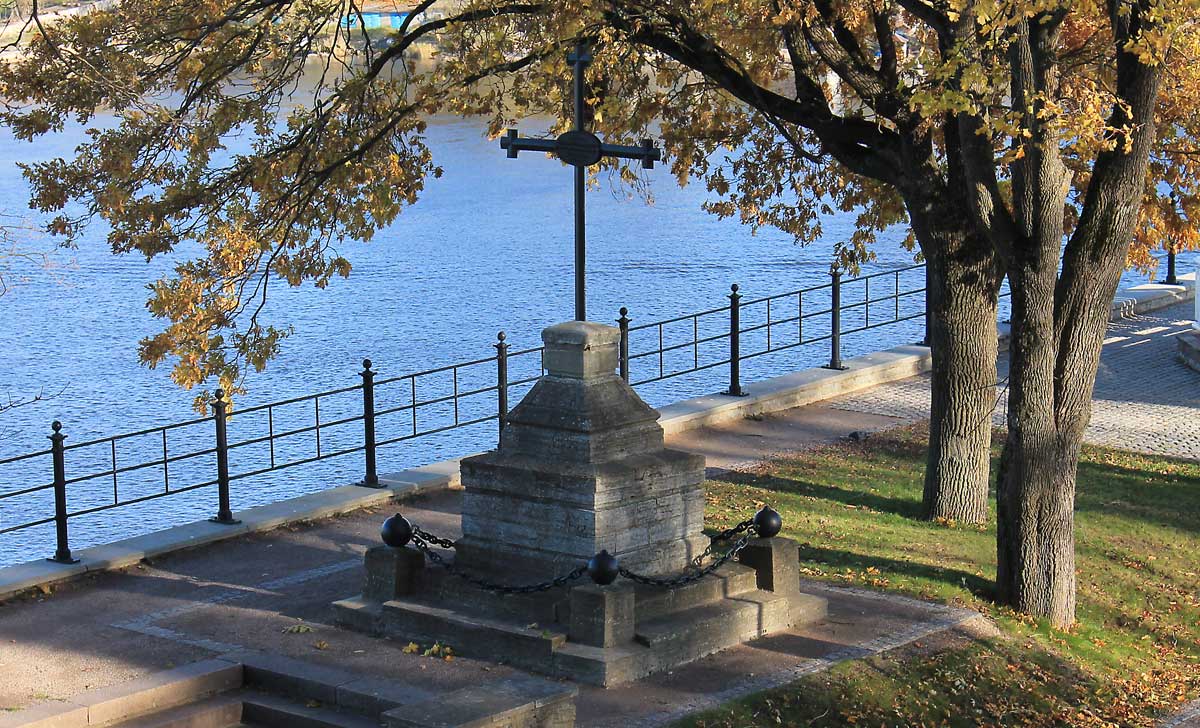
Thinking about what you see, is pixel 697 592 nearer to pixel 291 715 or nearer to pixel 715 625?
pixel 715 625

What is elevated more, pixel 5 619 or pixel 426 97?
pixel 426 97

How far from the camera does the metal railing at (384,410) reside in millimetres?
14438

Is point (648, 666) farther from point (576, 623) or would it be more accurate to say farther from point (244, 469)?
point (244, 469)

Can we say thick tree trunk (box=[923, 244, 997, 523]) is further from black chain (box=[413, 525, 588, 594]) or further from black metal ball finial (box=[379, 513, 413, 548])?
black metal ball finial (box=[379, 513, 413, 548])

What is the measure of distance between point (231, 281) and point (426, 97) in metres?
2.63

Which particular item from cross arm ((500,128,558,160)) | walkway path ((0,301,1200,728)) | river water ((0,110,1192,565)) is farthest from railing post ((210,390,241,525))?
cross arm ((500,128,558,160))

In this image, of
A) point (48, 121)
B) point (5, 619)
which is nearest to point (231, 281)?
point (48, 121)

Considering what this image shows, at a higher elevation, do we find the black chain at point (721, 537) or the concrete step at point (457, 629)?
the black chain at point (721, 537)

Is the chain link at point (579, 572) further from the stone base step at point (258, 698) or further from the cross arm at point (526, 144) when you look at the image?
the cross arm at point (526, 144)

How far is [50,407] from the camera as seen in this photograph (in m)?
23.3

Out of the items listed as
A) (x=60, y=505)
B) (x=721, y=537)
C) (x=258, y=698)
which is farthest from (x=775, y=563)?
(x=60, y=505)

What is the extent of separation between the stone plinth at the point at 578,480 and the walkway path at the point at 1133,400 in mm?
6061

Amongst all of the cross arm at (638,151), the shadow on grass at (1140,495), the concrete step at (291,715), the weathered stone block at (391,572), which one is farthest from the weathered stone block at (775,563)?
the shadow on grass at (1140,495)

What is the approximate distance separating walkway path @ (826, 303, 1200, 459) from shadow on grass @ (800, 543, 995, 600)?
3.61 m
